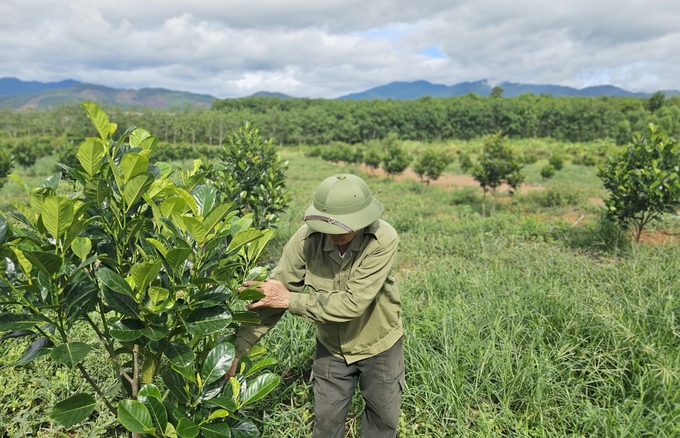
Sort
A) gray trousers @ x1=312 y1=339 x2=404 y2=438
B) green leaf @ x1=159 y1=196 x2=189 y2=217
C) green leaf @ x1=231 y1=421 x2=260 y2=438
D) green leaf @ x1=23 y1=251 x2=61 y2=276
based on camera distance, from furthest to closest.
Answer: gray trousers @ x1=312 y1=339 x2=404 y2=438 < green leaf @ x1=231 y1=421 x2=260 y2=438 < green leaf @ x1=159 y1=196 x2=189 y2=217 < green leaf @ x1=23 y1=251 x2=61 y2=276

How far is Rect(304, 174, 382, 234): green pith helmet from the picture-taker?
1.82m

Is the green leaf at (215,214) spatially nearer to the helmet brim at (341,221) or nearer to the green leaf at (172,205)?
the green leaf at (172,205)

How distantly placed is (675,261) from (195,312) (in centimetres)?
519

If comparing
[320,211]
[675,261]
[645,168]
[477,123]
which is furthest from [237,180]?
[477,123]

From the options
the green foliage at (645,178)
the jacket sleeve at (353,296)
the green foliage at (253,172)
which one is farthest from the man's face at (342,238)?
the green foliage at (645,178)

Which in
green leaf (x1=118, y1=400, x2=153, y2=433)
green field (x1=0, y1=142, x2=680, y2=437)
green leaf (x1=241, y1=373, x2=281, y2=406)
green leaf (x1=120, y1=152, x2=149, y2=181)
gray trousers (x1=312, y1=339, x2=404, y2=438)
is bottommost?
green field (x1=0, y1=142, x2=680, y2=437)

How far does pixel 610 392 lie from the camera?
2.60 metres

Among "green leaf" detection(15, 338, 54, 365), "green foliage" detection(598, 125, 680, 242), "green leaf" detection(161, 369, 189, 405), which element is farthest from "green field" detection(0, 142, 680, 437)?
"green foliage" detection(598, 125, 680, 242)

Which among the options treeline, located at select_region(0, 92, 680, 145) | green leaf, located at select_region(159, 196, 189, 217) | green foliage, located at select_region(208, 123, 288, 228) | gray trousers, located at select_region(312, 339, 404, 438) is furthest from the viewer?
treeline, located at select_region(0, 92, 680, 145)

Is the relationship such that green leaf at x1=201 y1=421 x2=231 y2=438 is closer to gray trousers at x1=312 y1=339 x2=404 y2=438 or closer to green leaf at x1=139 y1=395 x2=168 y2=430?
→ green leaf at x1=139 y1=395 x2=168 y2=430

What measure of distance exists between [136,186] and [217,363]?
0.69 meters

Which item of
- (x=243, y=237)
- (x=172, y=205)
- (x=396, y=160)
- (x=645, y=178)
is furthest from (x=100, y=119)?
(x=396, y=160)

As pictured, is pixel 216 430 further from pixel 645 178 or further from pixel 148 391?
pixel 645 178

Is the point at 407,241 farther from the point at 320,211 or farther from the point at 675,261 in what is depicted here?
the point at 320,211
